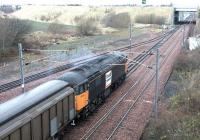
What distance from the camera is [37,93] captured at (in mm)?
19250

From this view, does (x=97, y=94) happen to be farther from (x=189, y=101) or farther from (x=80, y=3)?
(x=80, y=3)

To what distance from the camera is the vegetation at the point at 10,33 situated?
54031 millimetres

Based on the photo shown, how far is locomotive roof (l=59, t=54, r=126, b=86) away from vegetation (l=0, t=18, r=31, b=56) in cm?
2452

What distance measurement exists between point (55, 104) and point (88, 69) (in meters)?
7.16

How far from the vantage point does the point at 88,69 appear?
A: 26.3m

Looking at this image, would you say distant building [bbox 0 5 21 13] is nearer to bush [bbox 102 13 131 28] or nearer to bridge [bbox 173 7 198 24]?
bush [bbox 102 13 131 28]

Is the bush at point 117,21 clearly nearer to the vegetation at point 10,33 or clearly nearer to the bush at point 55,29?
the bush at point 55,29

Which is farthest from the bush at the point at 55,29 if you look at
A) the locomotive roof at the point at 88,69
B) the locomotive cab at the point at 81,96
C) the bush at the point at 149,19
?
the locomotive cab at the point at 81,96

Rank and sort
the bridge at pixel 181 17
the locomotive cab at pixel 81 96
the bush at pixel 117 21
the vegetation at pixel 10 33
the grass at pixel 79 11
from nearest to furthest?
1. the locomotive cab at pixel 81 96
2. the vegetation at pixel 10 33
3. the bush at pixel 117 21
4. the bridge at pixel 181 17
5. the grass at pixel 79 11

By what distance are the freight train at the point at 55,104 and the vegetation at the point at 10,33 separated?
2718cm

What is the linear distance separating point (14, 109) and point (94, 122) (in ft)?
31.4

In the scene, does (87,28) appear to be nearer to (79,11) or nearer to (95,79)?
(79,11)

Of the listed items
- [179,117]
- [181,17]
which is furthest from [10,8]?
[179,117]

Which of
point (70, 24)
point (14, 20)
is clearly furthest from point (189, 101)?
point (70, 24)
